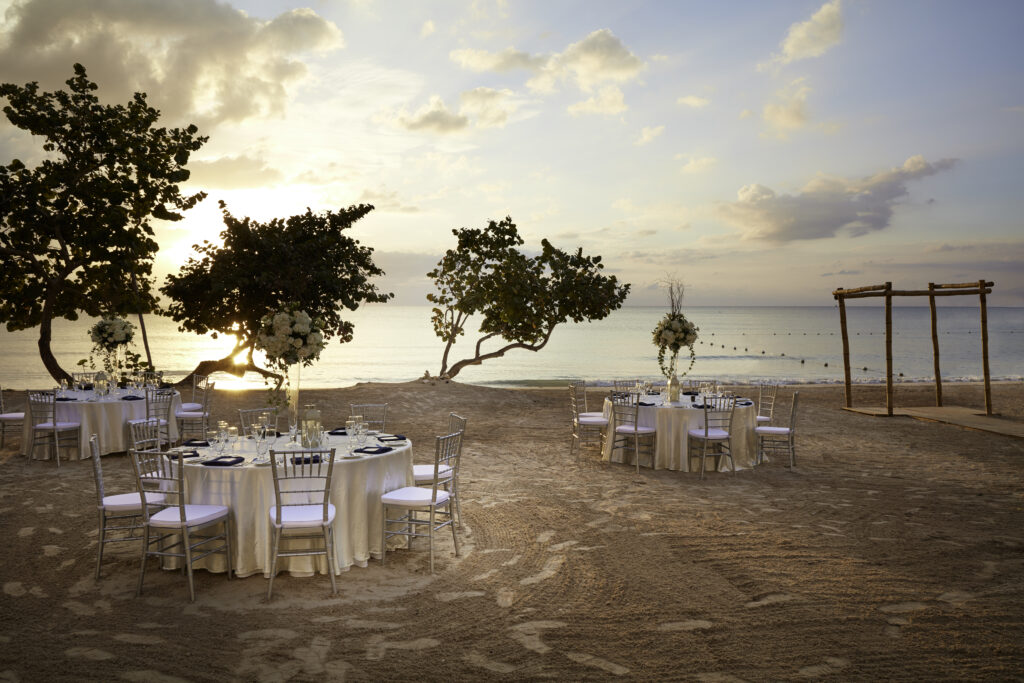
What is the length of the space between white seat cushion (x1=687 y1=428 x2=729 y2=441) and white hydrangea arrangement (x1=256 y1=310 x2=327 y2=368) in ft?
16.5

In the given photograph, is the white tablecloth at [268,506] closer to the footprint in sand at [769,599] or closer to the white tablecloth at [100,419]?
the footprint in sand at [769,599]

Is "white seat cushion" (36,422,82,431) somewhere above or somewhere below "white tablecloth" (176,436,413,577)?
above

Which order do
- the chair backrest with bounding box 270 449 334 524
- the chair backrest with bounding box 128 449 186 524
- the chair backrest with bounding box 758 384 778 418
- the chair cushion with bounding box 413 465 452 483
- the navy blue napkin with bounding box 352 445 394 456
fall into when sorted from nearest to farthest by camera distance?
the chair backrest with bounding box 128 449 186 524 → the chair backrest with bounding box 270 449 334 524 → the navy blue napkin with bounding box 352 445 394 456 → the chair cushion with bounding box 413 465 452 483 → the chair backrest with bounding box 758 384 778 418

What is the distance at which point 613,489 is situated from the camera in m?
7.66

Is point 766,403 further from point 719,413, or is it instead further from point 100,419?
point 100,419

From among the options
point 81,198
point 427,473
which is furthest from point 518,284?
point 427,473

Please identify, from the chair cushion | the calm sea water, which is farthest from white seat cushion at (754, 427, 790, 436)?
the calm sea water

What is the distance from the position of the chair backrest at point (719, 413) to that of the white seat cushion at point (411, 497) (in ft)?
14.3

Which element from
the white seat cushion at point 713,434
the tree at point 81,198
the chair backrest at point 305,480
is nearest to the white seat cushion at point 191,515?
the chair backrest at point 305,480

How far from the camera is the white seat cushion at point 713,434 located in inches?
325

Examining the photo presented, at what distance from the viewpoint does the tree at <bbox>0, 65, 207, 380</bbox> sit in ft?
46.0

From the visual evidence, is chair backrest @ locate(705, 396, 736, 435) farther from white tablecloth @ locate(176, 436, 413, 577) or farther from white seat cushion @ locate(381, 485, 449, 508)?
white tablecloth @ locate(176, 436, 413, 577)

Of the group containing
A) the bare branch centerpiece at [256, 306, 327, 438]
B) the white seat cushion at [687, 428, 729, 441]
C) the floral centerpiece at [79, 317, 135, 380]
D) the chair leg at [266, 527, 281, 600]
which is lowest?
the chair leg at [266, 527, 281, 600]

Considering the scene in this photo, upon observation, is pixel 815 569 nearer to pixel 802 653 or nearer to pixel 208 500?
pixel 802 653
